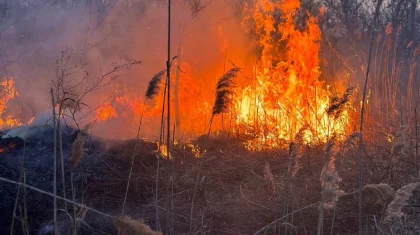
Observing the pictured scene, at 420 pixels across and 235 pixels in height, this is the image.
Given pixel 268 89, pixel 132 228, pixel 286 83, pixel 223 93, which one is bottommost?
pixel 132 228

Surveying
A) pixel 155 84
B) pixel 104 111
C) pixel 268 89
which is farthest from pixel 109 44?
pixel 155 84

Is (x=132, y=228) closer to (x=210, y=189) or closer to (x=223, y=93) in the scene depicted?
(x=223, y=93)

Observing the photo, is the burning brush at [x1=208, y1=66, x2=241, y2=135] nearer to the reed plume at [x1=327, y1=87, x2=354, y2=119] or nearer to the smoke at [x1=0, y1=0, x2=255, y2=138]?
the reed plume at [x1=327, y1=87, x2=354, y2=119]

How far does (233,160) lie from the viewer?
6.51m

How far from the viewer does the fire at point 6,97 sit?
9070mm

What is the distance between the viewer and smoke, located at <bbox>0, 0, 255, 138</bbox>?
29.1 feet

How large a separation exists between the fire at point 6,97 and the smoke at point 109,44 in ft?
0.51

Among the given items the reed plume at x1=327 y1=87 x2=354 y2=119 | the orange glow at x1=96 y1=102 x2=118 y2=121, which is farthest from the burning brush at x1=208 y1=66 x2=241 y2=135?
the orange glow at x1=96 y1=102 x2=118 y2=121

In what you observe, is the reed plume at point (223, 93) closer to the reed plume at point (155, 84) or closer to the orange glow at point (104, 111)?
the reed plume at point (155, 84)

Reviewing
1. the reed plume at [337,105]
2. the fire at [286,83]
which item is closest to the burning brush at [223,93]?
the reed plume at [337,105]

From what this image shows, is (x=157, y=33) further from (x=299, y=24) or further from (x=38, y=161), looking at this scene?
(x=38, y=161)

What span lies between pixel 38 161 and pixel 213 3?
536 cm

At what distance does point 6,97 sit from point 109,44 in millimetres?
2435

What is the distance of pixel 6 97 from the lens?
9391 mm
